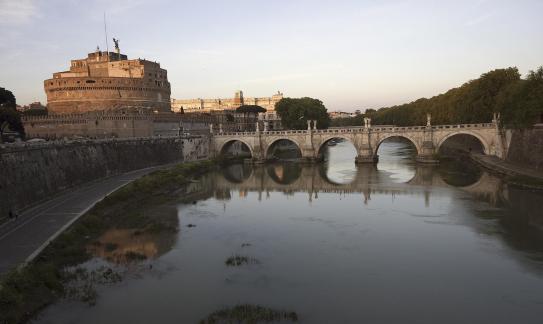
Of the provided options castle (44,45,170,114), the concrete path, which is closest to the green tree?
the concrete path

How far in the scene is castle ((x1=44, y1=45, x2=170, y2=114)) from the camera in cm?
5566

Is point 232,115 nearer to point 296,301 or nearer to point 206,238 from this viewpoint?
point 206,238

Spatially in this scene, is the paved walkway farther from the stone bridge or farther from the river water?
the river water

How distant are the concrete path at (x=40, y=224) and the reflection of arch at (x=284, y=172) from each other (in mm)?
15522

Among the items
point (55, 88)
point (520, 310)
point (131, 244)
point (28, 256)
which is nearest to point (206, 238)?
point (131, 244)

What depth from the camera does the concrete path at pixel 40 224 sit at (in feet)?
44.1

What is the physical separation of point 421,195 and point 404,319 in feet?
58.2

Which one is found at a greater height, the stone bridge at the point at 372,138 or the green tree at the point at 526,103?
the green tree at the point at 526,103

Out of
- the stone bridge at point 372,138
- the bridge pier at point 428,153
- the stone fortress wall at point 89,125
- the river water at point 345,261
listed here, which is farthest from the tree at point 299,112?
the river water at point 345,261

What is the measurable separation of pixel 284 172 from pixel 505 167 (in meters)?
19.6

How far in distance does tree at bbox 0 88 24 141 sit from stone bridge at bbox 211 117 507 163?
22.0 metres

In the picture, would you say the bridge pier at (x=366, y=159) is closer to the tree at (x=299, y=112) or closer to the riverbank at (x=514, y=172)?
the riverbank at (x=514, y=172)

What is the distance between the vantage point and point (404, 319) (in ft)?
36.9

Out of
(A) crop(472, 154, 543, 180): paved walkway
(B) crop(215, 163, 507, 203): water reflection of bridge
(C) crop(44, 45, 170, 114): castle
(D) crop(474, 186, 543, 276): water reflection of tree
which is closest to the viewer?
(D) crop(474, 186, 543, 276): water reflection of tree
